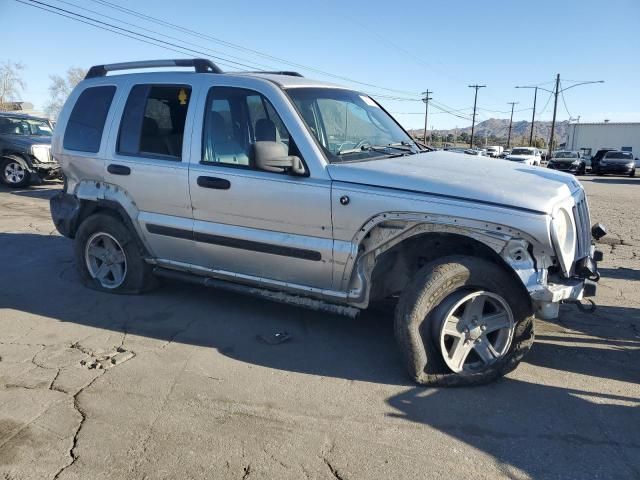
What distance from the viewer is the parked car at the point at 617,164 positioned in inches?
1304

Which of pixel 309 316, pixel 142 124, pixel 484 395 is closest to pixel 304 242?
pixel 309 316

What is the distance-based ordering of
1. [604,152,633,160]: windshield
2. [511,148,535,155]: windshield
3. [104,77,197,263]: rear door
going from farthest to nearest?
[511,148,535,155]: windshield → [604,152,633,160]: windshield → [104,77,197,263]: rear door

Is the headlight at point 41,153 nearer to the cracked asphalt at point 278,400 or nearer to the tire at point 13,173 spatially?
the tire at point 13,173

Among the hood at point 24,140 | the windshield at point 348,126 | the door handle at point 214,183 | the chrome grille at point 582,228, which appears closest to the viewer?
the chrome grille at point 582,228

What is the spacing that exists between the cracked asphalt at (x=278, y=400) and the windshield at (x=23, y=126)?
1115 centimetres

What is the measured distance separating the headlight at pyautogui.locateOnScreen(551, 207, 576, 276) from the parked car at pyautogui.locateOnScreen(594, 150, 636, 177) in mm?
34646

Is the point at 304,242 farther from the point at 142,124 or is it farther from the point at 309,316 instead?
the point at 142,124

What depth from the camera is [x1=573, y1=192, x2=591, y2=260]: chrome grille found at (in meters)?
3.63

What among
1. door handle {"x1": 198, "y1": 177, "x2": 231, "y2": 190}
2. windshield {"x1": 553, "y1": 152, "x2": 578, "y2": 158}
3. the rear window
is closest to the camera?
door handle {"x1": 198, "y1": 177, "x2": 231, "y2": 190}

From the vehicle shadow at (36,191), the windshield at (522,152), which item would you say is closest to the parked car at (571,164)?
the windshield at (522,152)

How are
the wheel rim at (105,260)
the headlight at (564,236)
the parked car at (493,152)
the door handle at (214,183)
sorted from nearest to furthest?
the headlight at (564,236), the door handle at (214,183), the wheel rim at (105,260), the parked car at (493,152)

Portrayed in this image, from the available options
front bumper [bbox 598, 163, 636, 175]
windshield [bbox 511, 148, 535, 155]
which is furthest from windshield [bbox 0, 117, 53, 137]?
windshield [bbox 511, 148, 535, 155]

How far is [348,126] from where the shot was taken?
4.45 metres

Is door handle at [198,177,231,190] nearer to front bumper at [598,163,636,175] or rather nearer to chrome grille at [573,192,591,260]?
chrome grille at [573,192,591,260]
